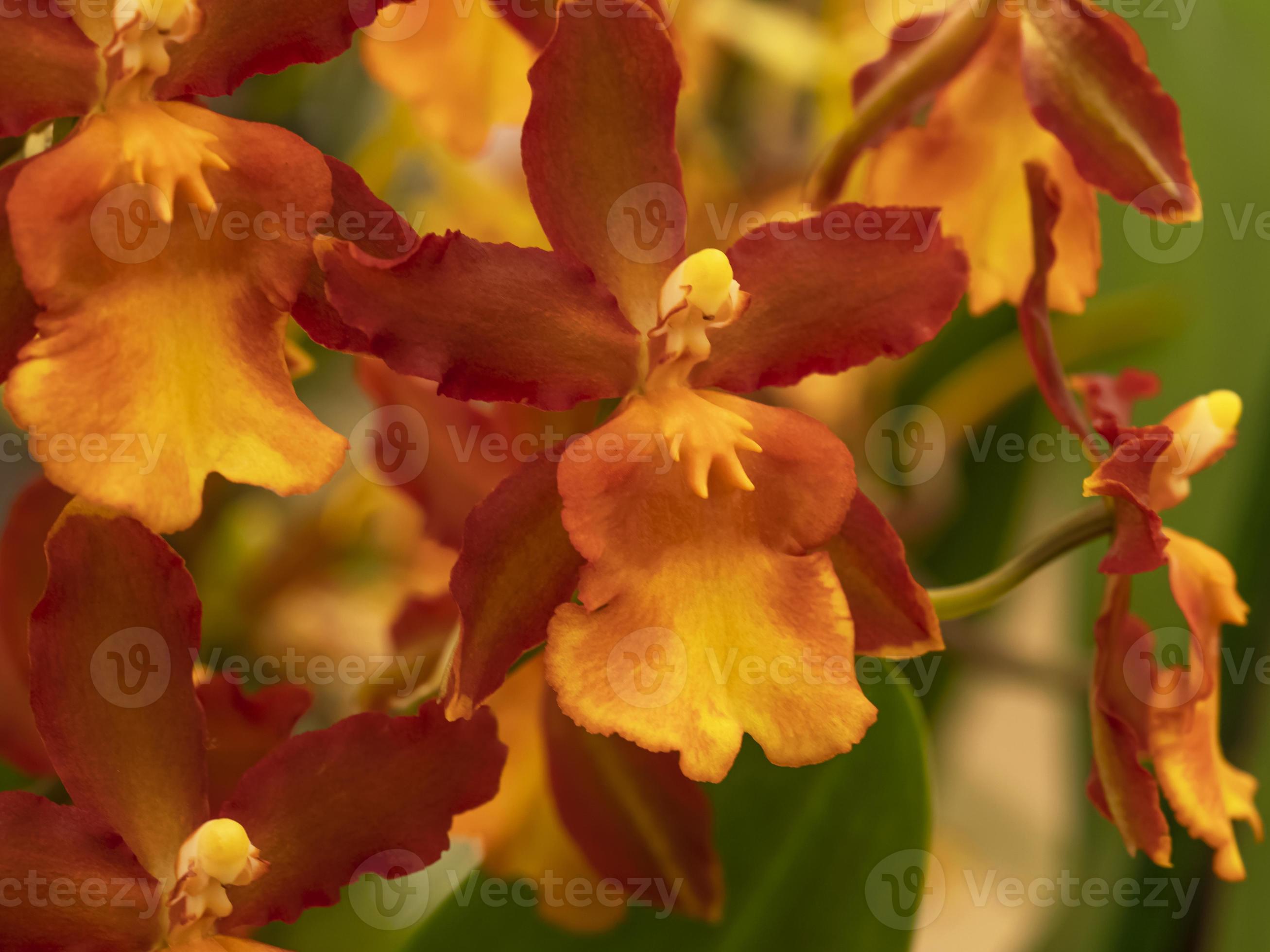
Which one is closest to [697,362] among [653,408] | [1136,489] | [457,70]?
[653,408]

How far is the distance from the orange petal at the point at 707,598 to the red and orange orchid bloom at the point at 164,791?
0.06 meters

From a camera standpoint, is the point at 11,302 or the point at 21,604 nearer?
the point at 11,302

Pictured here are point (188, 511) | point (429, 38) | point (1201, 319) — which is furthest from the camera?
point (1201, 319)

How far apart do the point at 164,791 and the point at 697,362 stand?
201 mm

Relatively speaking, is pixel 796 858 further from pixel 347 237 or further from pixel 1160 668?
pixel 347 237

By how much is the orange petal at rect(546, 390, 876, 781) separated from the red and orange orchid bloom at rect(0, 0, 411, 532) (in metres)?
0.08

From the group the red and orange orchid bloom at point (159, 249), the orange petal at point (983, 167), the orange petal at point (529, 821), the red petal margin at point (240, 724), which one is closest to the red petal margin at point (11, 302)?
the red and orange orchid bloom at point (159, 249)

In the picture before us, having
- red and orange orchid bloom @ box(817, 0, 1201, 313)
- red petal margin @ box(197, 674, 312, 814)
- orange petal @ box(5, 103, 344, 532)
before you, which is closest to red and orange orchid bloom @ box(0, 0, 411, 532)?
orange petal @ box(5, 103, 344, 532)

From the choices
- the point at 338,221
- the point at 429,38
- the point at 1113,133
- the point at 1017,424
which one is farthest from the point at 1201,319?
the point at 338,221

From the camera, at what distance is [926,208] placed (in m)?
0.36

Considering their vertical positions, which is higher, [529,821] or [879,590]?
[879,590]

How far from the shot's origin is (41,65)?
305 mm

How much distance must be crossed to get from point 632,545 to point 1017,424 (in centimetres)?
64

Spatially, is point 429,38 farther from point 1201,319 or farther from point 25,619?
point 1201,319
